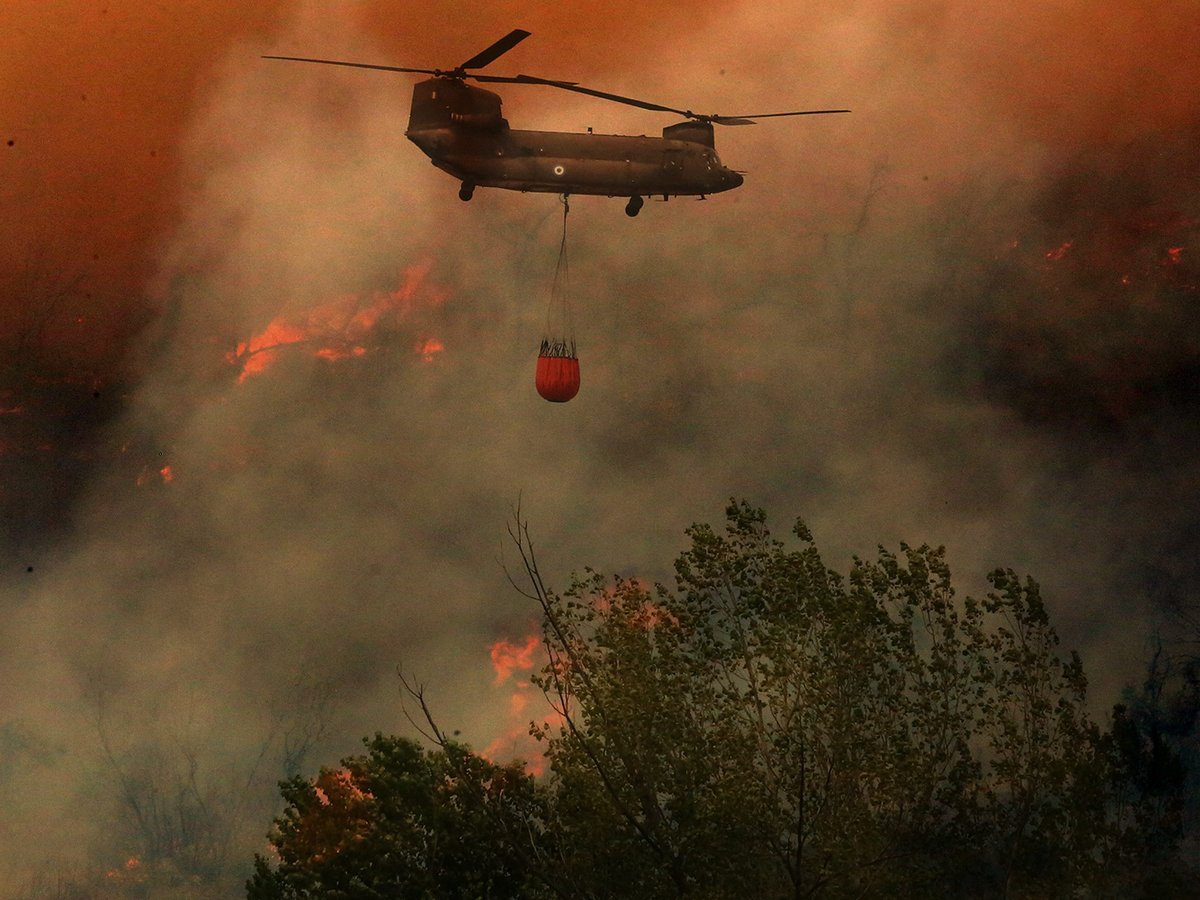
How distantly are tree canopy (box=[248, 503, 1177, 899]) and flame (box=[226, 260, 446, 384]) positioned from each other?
37125mm

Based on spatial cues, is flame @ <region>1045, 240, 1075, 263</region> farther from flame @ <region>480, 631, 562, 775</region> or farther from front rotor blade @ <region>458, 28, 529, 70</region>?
front rotor blade @ <region>458, 28, 529, 70</region>

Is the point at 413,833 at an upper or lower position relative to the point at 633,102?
lower

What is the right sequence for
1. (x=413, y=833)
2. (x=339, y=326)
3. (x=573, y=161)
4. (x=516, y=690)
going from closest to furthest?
(x=413, y=833)
(x=573, y=161)
(x=339, y=326)
(x=516, y=690)

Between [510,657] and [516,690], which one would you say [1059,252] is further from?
[516,690]

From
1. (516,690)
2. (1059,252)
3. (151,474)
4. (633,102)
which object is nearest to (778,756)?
(633,102)

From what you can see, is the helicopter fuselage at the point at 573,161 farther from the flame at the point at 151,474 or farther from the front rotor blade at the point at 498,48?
the flame at the point at 151,474

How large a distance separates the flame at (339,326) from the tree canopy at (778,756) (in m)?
37.1

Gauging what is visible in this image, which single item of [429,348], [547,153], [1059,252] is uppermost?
[429,348]

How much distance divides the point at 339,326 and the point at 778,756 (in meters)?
46.5

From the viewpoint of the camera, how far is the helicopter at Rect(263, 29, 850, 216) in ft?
133

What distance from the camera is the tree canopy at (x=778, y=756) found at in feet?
106

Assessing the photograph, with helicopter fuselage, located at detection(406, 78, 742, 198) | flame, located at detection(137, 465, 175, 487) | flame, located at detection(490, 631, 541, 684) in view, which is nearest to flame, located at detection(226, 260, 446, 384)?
flame, located at detection(137, 465, 175, 487)

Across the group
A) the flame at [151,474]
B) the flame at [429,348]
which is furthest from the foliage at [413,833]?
the flame at [151,474]

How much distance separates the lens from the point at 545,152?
42062 millimetres
